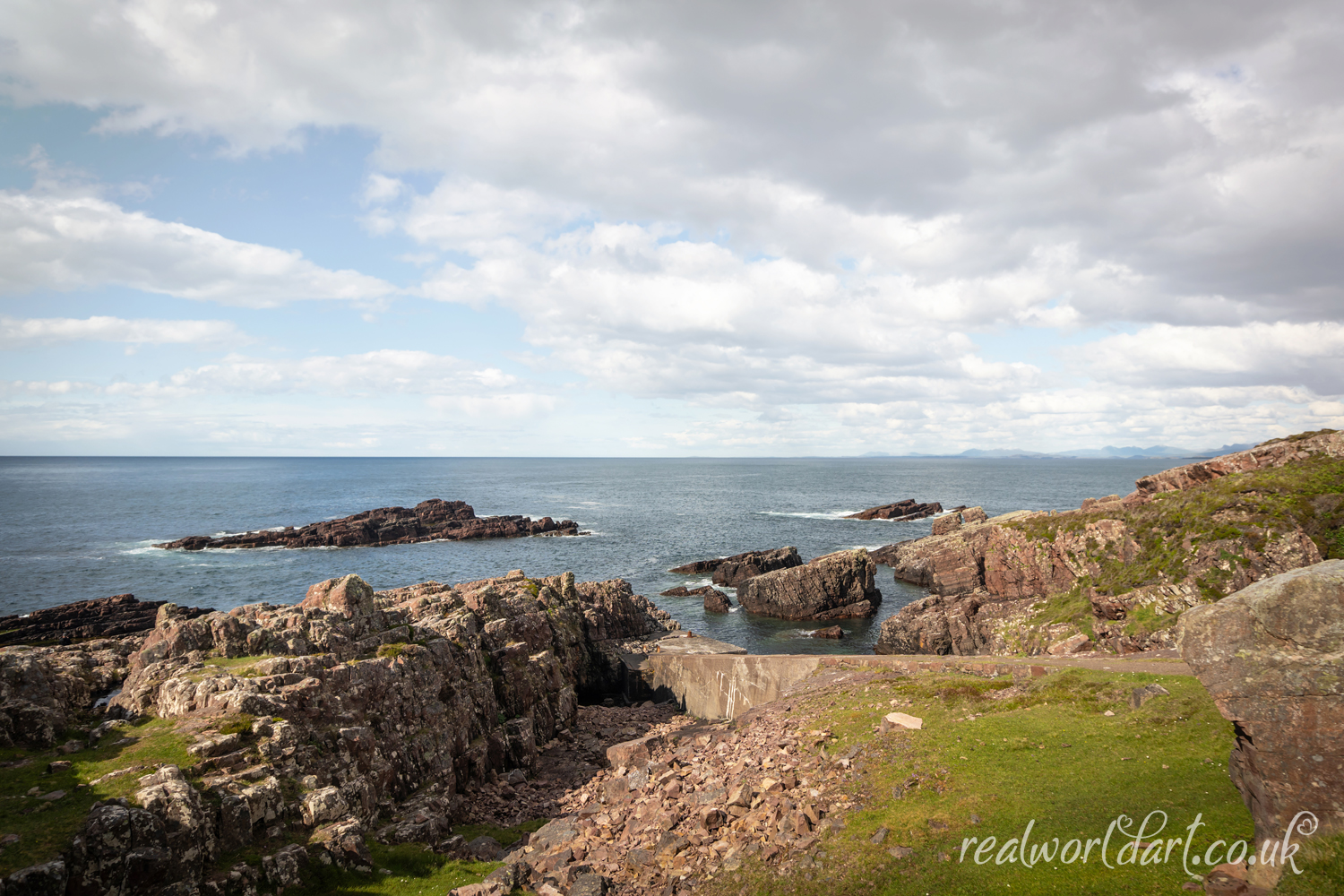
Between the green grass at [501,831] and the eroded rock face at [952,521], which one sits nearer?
the green grass at [501,831]

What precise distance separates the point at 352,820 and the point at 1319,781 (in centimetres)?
2107

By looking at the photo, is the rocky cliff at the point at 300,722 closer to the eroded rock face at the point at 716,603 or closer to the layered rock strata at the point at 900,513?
the eroded rock face at the point at 716,603

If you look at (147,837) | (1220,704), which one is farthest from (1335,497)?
(147,837)

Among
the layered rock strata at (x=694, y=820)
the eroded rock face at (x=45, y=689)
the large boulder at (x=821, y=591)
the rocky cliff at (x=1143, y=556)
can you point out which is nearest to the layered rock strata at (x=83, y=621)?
the eroded rock face at (x=45, y=689)

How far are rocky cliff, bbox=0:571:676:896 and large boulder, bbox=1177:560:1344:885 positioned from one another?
19908 mm

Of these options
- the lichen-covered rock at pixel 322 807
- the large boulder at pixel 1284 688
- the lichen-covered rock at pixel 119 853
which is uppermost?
the large boulder at pixel 1284 688

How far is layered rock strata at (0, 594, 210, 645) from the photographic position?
169 ft

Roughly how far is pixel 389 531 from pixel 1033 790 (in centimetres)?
10788

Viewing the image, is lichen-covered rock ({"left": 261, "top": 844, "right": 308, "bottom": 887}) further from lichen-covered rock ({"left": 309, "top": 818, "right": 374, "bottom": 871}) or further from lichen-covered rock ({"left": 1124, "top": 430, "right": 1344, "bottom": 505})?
lichen-covered rock ({"left": 1124, "top": 430, "right": 1344, "bottom": 505})

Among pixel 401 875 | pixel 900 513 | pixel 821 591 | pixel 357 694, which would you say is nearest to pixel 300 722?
pixel 357 694

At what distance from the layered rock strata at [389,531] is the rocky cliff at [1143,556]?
249 ft

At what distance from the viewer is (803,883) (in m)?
14.5

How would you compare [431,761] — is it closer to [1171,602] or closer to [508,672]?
[508,672]

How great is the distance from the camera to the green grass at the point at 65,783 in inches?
527
